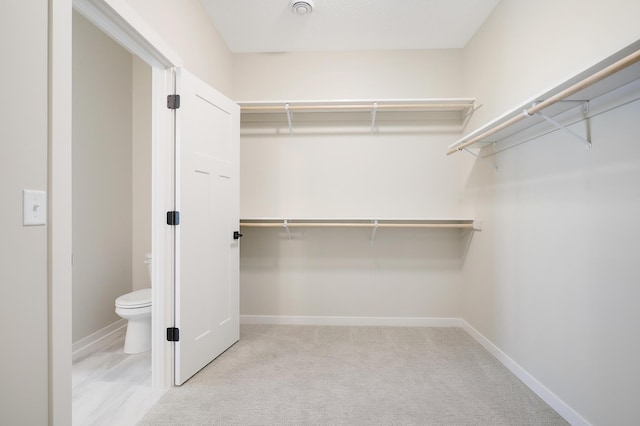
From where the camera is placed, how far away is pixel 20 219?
944 mm

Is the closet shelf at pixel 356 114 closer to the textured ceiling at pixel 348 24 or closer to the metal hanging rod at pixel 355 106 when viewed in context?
the metal hanging rod at pixel 355 106

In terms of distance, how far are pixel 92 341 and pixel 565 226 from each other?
3.32 meters

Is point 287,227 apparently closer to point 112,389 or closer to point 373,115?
point 373,115

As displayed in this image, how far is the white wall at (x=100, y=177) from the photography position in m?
2.45

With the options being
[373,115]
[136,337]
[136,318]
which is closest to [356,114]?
[373,115]

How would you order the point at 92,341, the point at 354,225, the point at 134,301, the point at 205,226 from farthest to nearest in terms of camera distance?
the point at 354,225, the point at 92,341, the point at 134,301, the point at 205,226

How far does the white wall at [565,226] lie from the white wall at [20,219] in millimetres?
1927

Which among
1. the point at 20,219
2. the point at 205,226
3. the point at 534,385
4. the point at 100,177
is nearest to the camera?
the point at 20,219

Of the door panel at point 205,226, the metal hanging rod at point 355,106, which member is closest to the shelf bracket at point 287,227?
the door panel at point 205,226

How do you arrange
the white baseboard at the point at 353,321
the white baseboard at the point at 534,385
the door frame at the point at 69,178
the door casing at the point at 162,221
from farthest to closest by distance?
the white baseboard at the point at 353,321
the door casing at the point at 162,221
the white baseboard at the point at 534,385
the door frame at the point at 69,178

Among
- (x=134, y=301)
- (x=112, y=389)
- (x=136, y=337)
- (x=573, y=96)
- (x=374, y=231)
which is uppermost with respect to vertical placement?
(x=573, y=96)

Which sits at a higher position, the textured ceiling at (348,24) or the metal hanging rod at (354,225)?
the textured ceiling at (348,24)

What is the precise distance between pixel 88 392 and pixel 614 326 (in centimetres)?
274

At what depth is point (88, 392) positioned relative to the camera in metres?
1.85
